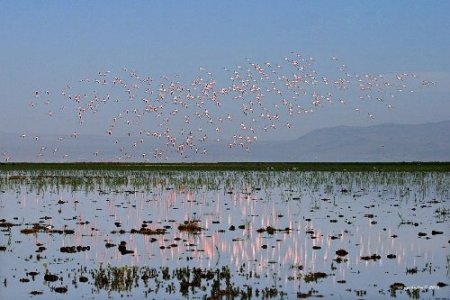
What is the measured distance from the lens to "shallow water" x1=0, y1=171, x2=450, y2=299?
1781cm

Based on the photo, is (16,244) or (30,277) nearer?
(30,277)

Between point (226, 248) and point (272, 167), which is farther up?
point (272, 167)

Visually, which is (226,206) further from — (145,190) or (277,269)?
(277,269)

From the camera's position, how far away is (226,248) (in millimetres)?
23969

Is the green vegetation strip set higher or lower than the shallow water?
higher

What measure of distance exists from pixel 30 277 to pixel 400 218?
62.5 ft

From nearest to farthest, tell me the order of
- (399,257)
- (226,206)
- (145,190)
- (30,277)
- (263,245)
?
1. (30,277)
2. (399,257)
3. (263,245)
4. (226,206)
5. (145,190)

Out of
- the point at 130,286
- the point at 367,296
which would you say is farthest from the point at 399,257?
the point at 130,286

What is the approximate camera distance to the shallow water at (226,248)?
58.4 feet

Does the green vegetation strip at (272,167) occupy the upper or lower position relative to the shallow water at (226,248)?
upper

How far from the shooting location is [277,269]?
2019 cm

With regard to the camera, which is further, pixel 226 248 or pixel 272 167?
pixel 272 167

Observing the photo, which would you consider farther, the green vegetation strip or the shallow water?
the green vegetation strip

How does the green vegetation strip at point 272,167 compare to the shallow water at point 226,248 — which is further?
the green vegetation strip at point 272,167
